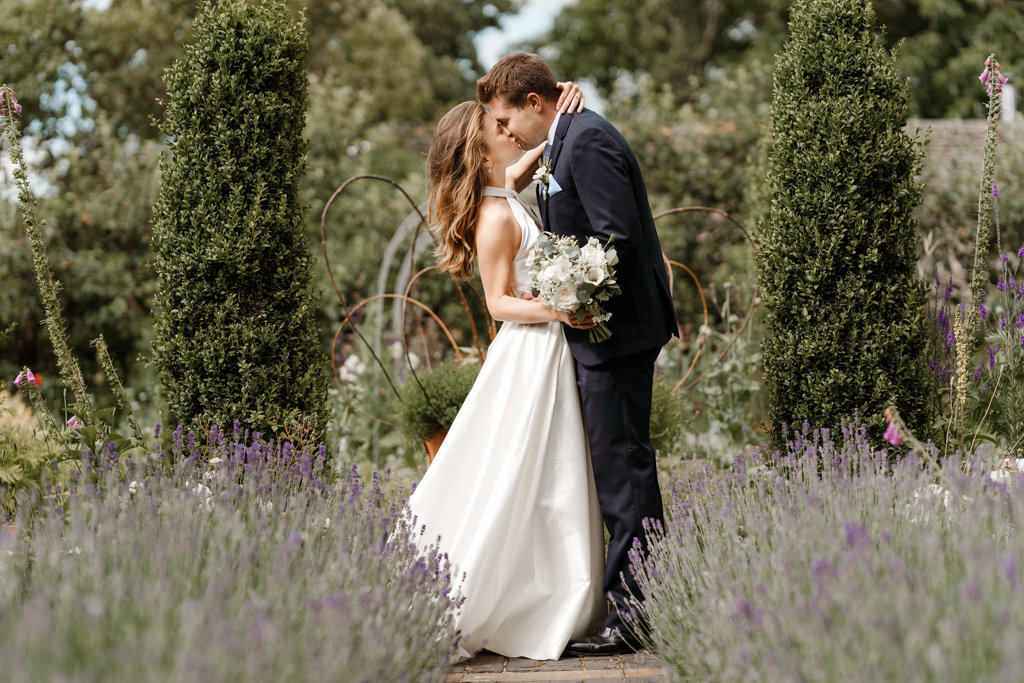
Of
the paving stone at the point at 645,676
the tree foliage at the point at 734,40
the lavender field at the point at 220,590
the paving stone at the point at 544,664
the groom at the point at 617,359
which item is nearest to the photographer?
the lavender field at the point at 220,590

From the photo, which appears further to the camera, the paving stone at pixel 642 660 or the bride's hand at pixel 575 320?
the bride's hand at pixel 575 320

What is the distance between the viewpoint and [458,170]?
3568mm

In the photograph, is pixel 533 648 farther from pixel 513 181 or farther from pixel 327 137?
pixel 327 137

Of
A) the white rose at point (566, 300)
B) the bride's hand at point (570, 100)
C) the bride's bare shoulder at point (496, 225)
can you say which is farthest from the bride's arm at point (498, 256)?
the bride's hand at point (570, 100)

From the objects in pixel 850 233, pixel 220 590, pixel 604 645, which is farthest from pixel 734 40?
pixel 220 590

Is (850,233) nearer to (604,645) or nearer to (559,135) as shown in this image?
(559,135)

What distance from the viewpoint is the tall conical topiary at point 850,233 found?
13.1 ft

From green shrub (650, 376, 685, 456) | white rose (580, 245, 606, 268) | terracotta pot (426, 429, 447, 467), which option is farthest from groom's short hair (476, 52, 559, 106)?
terracotta pot (426, 429, 447, 467)

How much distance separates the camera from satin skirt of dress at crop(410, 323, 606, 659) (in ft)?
10.8

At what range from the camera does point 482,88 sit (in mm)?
3494

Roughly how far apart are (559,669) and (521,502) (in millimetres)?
622

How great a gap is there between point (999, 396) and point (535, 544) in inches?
97.5

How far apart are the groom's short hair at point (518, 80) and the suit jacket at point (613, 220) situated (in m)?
0.20

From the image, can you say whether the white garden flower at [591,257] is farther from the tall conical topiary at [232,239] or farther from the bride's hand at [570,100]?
the tall conical topiary at [232,239]
